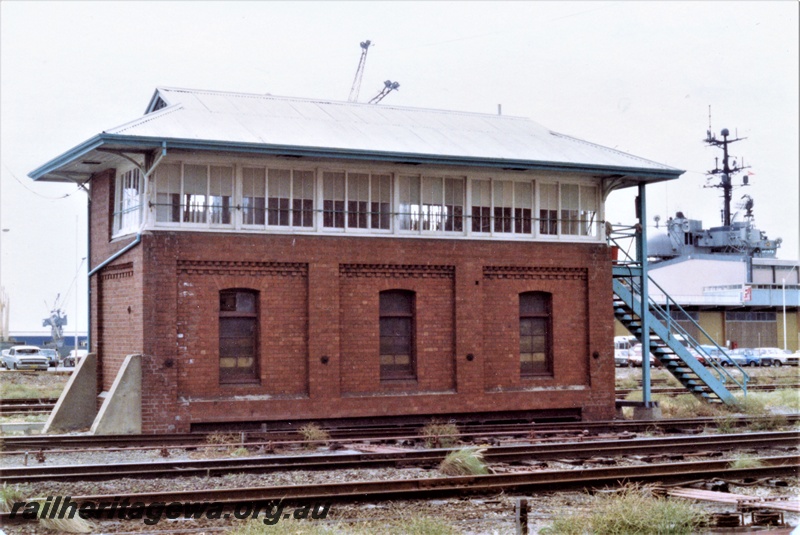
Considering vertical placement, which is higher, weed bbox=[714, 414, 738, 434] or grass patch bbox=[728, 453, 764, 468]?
grass patch bbox=[728, 453, 764, 468]

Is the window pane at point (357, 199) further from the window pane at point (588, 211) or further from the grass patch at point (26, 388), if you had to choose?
the grass patch at point (26, 388)

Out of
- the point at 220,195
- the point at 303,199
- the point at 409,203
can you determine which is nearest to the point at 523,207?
the point at 409,203

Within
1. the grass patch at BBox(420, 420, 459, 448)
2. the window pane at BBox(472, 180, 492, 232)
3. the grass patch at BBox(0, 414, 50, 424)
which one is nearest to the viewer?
the grass patch at BBox(420, 420, 459, 448)

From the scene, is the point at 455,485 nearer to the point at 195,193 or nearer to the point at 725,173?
the point at 195,193

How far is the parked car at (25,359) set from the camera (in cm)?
4934

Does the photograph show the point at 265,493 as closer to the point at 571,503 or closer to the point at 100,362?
the point at 571,503

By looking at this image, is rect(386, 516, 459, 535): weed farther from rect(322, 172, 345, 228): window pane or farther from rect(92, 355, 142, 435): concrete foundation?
rect(322, 172, 345, 228): window pane

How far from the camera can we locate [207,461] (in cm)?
1389

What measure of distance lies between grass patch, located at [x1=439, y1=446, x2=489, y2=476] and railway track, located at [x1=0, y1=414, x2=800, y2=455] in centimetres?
326

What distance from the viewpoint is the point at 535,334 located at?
23062mm

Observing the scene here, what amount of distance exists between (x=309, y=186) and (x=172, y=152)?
3.08 m

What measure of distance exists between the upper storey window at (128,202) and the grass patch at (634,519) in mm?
12677

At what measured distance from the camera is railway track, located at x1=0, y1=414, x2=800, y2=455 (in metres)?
16.9

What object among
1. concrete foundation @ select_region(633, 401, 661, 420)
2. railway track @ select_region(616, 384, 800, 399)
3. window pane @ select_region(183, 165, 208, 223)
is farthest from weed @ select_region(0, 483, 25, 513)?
railway track @ select_region(616, 384, 800, 399)
